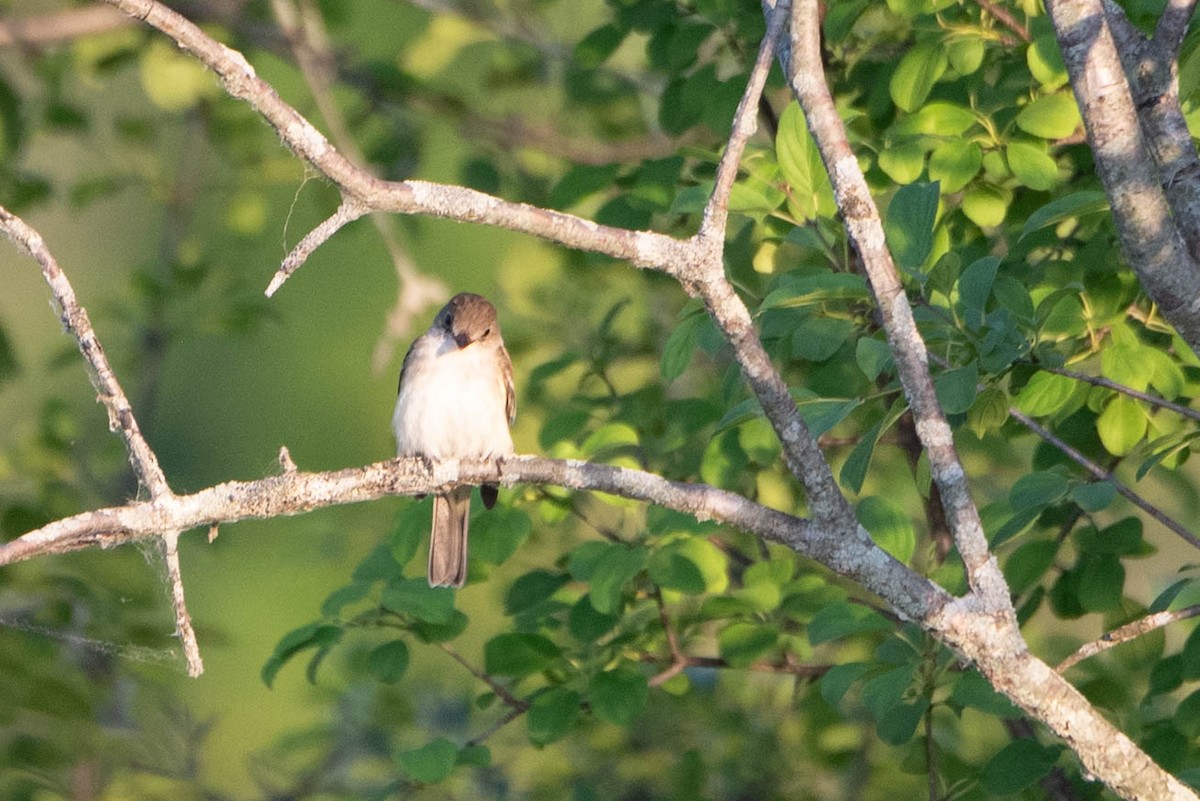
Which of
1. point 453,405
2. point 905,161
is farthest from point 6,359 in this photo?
point 905,161

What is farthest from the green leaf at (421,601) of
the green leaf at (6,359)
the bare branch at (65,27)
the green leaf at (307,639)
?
the bare branch at (65,27)

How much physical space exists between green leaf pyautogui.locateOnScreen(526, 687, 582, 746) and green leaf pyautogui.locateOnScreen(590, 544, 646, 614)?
32cm

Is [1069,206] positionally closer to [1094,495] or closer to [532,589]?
[1094,495]

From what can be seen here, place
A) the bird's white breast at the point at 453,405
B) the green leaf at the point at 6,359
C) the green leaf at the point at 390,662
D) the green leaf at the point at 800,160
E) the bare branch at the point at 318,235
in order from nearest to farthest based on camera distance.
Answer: the bare branch at the point at 318,235
the green leaf at the point at 800,160
the green leaf at the point at 390,662
the bird's white breast at the point at 453,405
the green leaf at the point at 6,359

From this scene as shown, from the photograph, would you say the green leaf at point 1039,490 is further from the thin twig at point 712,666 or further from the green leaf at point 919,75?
the thin twig at point 712,666

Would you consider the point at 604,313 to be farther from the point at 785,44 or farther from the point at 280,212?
the point at 280,212

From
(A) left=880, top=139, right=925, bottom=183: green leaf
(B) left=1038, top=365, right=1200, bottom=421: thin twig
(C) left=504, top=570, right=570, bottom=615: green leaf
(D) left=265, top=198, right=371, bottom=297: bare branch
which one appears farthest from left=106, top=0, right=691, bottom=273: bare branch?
(C) left=504, top=570, right=570, bottom=615: green leaf

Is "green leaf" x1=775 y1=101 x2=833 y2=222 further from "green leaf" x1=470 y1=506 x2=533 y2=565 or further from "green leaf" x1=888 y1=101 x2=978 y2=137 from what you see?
"green leaf" x1=470 y1=506 x2=533 y2=565

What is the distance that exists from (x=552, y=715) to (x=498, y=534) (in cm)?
49

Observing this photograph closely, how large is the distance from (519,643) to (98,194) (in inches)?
143

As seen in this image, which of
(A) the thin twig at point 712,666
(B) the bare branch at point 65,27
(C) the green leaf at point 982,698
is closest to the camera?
(C) the green leaf at point 982,698

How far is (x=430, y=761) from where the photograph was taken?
3.43 metres

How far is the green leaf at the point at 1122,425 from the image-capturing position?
321 cm

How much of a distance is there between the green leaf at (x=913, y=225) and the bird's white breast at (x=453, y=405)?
2.29m
